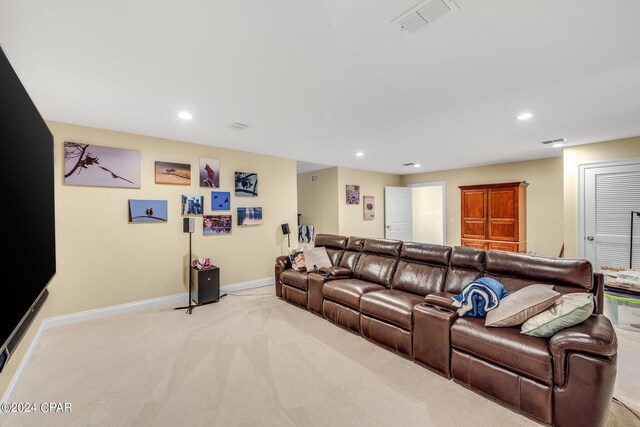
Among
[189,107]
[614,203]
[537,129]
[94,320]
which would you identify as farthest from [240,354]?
[614,203]

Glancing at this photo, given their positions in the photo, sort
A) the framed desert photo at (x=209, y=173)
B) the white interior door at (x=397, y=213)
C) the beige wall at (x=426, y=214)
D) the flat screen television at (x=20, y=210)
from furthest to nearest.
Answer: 1. the beige wall at (x=426, y=214)
2. the white interior door at (x=397, y=213)
3. the framed desert photo at (x=209, y=173)
4. the flat screen television at (x=20, y=210)

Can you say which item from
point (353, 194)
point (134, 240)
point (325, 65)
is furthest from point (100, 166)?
point (353, 194)

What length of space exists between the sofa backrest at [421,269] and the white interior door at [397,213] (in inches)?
177

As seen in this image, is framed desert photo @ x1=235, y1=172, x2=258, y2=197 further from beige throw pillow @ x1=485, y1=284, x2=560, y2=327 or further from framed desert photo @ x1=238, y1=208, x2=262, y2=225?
beige throw pillow @ x1=485, y1=284, x2=560, y2=327

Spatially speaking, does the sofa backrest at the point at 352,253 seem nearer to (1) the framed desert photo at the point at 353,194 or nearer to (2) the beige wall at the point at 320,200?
(2) the beige wall at the point at 320,200

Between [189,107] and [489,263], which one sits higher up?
[189,107]

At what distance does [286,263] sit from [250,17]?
3516 mm

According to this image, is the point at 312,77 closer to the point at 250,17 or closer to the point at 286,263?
the point at 250,17

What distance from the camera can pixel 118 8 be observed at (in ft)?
5.14

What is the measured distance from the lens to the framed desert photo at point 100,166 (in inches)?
138

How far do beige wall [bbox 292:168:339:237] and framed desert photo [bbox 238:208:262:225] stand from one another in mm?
2428

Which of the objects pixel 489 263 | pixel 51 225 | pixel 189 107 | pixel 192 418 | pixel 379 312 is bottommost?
pixel 192 418

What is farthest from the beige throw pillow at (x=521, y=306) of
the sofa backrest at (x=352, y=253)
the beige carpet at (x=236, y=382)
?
the sofa backrest at (x=352, y=253)

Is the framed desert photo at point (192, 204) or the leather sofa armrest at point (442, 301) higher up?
the framed desert photo at point (192, 204)
